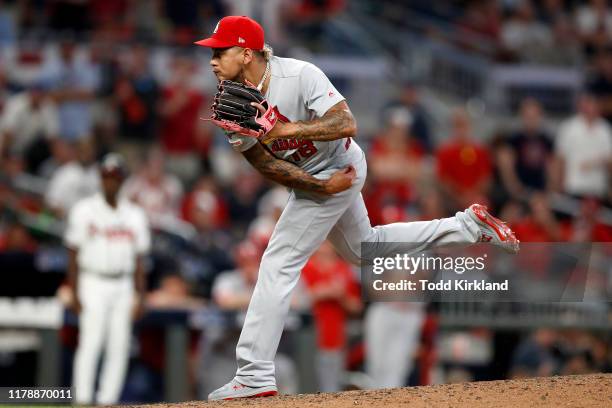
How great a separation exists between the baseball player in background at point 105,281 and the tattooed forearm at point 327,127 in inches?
178

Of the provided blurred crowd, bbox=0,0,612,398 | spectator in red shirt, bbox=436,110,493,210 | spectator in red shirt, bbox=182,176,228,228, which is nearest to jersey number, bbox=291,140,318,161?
blurred crowd, bbox=0,0,612,398

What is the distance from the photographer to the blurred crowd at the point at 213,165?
11477mm

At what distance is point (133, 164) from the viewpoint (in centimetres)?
1375

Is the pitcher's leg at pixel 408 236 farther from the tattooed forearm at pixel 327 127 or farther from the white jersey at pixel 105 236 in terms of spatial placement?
the white jersey at pixel 105 236

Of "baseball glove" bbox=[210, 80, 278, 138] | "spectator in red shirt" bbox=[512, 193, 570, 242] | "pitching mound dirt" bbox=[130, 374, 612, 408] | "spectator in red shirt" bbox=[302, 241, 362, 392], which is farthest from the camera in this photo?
"spectator in red shirt" bbox=[512, 193, 570, 242]

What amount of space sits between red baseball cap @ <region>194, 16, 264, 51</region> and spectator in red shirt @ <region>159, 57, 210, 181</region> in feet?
24.4

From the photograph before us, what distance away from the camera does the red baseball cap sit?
20.9 ft

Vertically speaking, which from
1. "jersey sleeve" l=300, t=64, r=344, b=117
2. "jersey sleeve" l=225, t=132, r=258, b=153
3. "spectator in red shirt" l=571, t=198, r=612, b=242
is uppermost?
"jersey sleeve" l=300, t=64, r=344, b=117

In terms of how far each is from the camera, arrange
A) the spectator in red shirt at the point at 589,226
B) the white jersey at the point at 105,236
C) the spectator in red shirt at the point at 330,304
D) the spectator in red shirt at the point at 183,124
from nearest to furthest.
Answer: the white jersey at the point at 105,236, the spectator in red shirt at the point at 330,304, the spectator in red shirt at the point at 589,226, the spectator in red shirt at the point at 183,124

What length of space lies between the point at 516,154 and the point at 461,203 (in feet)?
4.37

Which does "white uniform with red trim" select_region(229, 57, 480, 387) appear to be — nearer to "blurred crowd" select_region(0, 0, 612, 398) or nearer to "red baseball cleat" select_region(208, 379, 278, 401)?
"red baseball cleat" select_region(208, 379, 278, 401)

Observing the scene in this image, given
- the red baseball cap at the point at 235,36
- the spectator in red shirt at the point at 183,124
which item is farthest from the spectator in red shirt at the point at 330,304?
the red baseball cap at the point at 235,36

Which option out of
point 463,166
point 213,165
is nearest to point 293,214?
point 463,166

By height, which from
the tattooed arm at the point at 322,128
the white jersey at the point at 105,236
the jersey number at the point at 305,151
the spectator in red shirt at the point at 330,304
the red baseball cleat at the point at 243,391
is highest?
the tattooed arm at the point at 322,128
